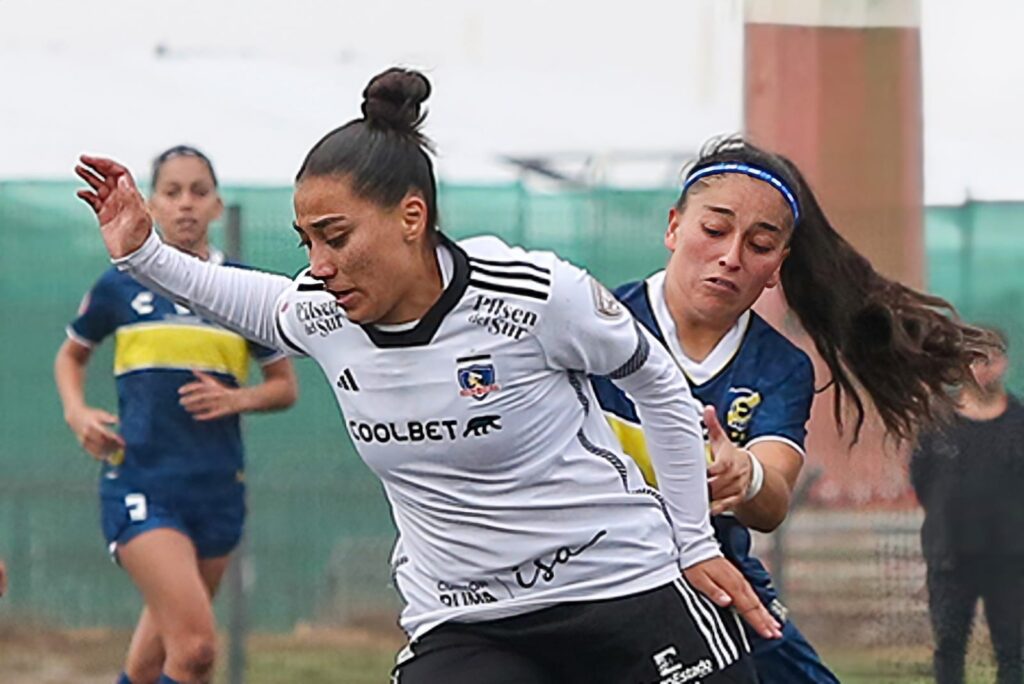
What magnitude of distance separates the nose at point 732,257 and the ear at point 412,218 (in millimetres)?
688

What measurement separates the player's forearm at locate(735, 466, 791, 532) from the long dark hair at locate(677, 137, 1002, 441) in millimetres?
531

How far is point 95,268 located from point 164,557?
6.84 feet

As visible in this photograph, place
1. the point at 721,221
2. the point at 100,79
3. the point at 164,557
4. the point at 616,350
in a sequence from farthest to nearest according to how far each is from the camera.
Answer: the point at 100,79, the point at 164,557, the point at 721,221, the point at 616,350

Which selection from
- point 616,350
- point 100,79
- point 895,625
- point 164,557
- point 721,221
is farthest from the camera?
point 100,79

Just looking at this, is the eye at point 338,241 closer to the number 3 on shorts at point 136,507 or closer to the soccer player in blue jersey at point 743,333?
the soccer player in blue jersey at point 743,333

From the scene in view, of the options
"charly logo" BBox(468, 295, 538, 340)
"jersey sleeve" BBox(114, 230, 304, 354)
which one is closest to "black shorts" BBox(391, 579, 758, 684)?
"charly logo" BBox(468, 295, 538, 340)

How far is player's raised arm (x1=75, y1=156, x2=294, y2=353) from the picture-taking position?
12.5 feet

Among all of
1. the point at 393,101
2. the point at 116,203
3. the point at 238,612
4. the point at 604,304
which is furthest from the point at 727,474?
the point at 238,612

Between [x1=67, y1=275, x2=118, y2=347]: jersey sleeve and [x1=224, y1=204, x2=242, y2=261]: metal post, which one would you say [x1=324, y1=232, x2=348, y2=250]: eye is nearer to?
[x1=67, y1=275, x2=118, y2=347]: jersey sleeve

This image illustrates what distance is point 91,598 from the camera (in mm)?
8508

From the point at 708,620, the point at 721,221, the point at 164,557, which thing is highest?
the point at 721,221

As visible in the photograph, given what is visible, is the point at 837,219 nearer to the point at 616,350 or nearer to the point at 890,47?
the point at 890,47

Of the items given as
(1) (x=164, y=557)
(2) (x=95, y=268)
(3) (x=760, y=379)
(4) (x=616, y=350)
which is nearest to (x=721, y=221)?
(3) (x=760, y=379)

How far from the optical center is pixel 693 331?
4.26 metres
